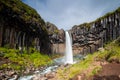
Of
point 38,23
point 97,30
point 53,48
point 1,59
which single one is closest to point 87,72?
point 1,59

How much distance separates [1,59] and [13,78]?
11.4 metres

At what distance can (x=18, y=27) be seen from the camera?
213ft

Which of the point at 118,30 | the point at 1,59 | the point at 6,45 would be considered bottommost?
the point at 1,59

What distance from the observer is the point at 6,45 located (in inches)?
2242

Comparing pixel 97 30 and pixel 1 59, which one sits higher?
pixel 97 30

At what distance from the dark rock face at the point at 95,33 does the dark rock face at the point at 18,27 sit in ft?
96.9

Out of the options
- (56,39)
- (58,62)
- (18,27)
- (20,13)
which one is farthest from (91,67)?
(56,39)

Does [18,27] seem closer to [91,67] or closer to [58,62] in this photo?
[58,62]

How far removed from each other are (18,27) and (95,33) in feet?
153

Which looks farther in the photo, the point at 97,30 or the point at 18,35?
the point at 97,30

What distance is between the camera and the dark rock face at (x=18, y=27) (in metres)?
56.2

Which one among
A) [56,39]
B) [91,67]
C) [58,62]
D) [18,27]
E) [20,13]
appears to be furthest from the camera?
[56,39]

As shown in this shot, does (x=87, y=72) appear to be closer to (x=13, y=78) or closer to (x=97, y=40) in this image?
(x=13, y=78)

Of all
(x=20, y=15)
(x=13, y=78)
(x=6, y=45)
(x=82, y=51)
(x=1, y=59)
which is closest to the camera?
(x=13, y=78)
